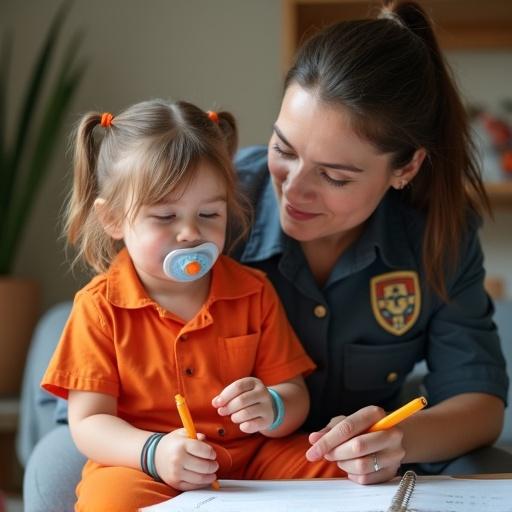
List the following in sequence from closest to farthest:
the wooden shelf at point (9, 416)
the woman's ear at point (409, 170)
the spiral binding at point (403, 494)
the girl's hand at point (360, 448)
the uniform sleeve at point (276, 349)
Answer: the spiral binding at point (403, 494) → the girl's hand at point (360, 448) → the uniform sleeve at point (276, 349) → the woman's ear at point (409, 170) → the wooden shelf at point (9, 416)

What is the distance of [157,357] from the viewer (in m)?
1.17

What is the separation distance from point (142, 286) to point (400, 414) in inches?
16.0

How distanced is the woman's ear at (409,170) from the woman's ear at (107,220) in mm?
443

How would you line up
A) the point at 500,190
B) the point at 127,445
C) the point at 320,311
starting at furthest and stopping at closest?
1. the point at 500,190
2. the point at 320,311
3. the point at 127,445

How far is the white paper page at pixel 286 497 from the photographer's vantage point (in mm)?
914

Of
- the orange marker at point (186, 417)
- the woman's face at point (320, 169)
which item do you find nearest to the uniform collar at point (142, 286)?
the woman's face at point (320, 169)

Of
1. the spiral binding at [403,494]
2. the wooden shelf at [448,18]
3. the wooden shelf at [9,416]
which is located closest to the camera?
the spiral binding at [403,494]

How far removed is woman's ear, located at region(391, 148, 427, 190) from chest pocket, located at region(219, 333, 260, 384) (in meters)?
0.35

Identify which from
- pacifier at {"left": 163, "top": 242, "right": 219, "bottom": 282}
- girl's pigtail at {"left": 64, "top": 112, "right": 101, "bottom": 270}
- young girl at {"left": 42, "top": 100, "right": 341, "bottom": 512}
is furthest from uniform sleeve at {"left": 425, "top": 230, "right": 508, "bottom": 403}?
girl's pigtail at {"left": 64, "top": 112, "right": 101, "bottom": 270}

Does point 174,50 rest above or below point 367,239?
above

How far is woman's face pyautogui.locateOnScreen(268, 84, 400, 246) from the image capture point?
4.02 feet

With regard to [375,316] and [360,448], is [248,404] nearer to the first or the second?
[360,448]

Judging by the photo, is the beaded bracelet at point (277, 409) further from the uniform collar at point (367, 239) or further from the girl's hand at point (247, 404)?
the uniform collar at point (367, 239)

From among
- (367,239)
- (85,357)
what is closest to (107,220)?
(85,357)
